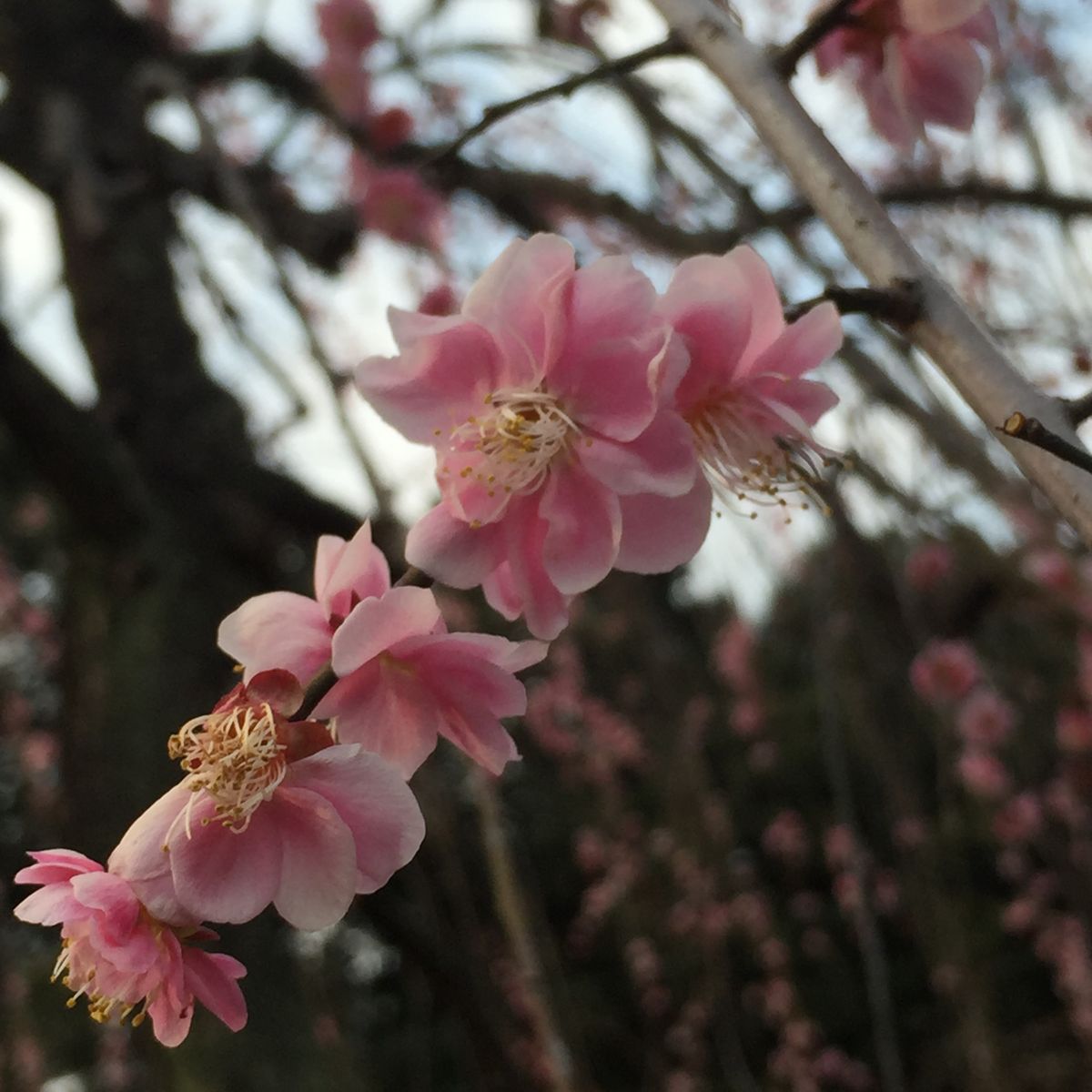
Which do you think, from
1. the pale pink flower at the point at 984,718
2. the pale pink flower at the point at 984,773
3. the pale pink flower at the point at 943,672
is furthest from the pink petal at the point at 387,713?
the pale pink flower at the point at 984,773

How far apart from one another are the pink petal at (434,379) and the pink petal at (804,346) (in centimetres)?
14

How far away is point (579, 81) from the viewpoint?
67cm

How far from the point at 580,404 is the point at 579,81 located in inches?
10.8

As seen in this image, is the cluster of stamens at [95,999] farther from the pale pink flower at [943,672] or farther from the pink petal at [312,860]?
the pale pink flower at [943,672]

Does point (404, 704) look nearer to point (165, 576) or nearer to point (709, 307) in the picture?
point (709, 307)

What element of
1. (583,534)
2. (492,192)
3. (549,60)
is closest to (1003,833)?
(492,192)

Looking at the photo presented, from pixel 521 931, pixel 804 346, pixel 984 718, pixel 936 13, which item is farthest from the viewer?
pixel 984 718

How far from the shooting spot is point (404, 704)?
0.50m

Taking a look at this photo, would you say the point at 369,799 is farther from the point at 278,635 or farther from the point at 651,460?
the point at 651,460

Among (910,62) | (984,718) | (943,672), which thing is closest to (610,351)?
(910,62)

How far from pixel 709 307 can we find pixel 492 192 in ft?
7.65

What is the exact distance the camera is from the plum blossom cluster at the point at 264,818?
440 millimetres

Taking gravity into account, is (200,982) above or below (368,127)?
below

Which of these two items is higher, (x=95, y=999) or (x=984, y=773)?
(x=95, y=999)
